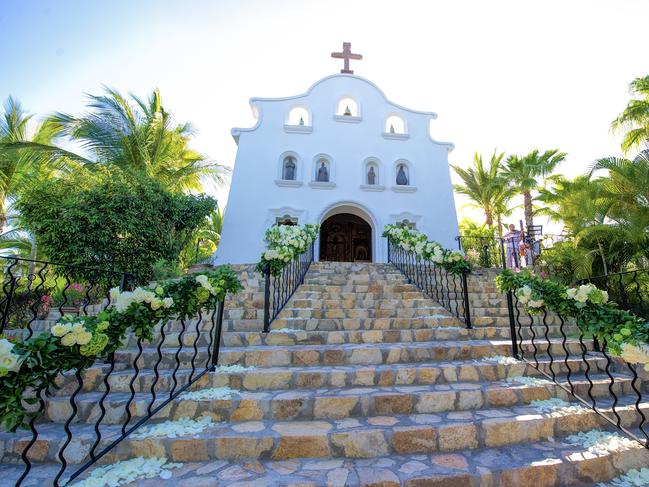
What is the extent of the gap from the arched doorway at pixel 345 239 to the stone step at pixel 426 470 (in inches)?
396

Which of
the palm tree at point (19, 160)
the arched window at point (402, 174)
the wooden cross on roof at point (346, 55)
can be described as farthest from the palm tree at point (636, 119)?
the palm tree at point (19, 160)

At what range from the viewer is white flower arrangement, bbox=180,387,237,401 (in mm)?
2834

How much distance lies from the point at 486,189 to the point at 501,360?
49.3 ft

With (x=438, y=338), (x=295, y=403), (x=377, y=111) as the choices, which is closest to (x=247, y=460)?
(x=295, y=403)

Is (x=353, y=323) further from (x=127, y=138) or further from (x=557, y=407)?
(x=127, y=138)

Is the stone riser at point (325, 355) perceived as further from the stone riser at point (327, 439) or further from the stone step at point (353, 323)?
the stone riser at point (327, 439)

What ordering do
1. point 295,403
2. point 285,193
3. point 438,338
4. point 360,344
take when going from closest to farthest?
point 295,403 < point 360,344 < point 438,338 < point 285,193

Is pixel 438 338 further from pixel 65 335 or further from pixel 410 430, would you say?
pixel 65 335

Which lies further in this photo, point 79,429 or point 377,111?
point 377,111

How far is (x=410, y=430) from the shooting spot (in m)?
2.48

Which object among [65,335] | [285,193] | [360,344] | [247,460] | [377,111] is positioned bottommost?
[247,460]

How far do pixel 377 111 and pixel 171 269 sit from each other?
32.5ft

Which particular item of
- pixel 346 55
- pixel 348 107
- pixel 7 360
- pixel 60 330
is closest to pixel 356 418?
pixel 60 330

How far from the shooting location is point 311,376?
10.5 ft
